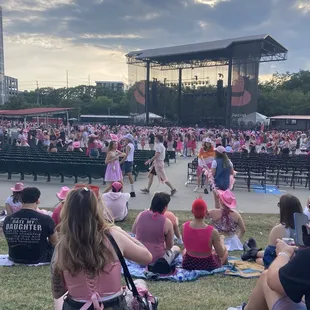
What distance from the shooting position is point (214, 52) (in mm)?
49156

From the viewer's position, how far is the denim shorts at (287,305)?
2553 millimetres

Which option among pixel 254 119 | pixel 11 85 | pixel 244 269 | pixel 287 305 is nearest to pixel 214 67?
pixel 254 119

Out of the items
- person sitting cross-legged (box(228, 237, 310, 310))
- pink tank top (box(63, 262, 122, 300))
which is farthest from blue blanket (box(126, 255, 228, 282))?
pink tank top (box(63, 262, 122, 300))

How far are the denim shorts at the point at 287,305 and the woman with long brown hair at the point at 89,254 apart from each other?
1.10 meters

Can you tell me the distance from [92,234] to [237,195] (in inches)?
382

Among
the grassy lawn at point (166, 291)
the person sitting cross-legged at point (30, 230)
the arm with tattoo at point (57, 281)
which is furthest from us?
the person sitting cross-legged at point (30, 230)

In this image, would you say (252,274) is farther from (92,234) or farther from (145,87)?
(145,87)

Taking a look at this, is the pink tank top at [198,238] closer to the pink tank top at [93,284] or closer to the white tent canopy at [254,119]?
the pink tank top at [93,284]

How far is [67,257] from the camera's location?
2.15 metres

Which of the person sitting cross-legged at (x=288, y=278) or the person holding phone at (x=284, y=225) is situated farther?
the person holding phone at (x=284, y=225)

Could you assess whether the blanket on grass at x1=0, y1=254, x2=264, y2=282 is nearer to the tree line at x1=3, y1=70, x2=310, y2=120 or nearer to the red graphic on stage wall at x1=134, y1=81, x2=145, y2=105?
the tree line at x1=3, y1=70, x2=310, y2=120

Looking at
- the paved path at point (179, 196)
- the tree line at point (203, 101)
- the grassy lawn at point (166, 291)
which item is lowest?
the paved path at point (179, 196)

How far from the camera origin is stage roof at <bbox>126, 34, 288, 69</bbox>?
4412cm

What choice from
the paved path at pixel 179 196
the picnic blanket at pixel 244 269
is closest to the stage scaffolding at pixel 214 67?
the paved path at pixel 179 196
